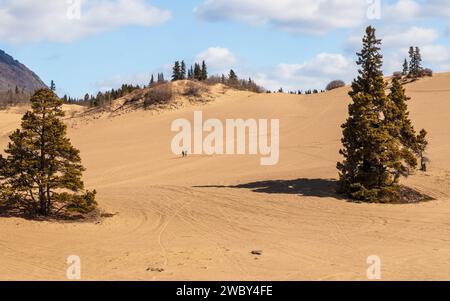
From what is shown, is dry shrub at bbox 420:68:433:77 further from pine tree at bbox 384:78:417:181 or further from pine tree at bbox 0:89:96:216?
pine tree at bbox 0:89:96:216

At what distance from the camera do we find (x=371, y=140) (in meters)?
26.8

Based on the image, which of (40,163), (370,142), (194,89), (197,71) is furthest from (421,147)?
(197,71)

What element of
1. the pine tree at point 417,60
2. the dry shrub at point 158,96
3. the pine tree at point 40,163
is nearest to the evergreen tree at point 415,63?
the pine tree at point 417,60

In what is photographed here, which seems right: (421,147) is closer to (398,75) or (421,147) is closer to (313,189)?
(313,189)

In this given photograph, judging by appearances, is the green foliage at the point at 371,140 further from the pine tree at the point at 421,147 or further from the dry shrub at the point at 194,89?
the dry shrub at the point at 194,89

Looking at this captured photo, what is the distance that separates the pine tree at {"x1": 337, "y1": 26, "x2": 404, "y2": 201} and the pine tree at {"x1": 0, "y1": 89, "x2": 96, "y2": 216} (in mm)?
12989

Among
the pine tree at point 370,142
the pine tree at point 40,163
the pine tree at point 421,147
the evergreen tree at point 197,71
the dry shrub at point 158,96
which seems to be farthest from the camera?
the evergreen tree at point 197,71

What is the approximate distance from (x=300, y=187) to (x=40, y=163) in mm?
13484

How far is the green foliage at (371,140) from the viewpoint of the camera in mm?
26734

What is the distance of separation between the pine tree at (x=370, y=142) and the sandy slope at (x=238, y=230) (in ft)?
4.36

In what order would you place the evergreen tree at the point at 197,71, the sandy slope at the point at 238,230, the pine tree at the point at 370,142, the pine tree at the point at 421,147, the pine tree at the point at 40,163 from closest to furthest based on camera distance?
the sandy slope at the point at 238,230
the pine tree at the point at 40,163
the pine tree at the point at 370,142
the pine tree at the point at 421,147
the evergreen tree at the point at 197,71
